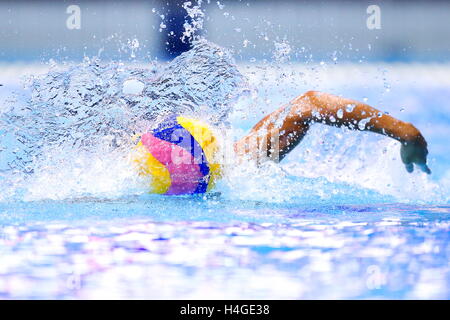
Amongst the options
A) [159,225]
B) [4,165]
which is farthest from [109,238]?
[4,165]

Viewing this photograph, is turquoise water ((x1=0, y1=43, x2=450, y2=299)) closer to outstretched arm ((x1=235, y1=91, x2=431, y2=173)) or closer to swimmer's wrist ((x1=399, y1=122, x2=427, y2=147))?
outstretched arm ((x1=235, y1=91, x2=431, y2=173))

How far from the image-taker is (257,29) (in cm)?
519

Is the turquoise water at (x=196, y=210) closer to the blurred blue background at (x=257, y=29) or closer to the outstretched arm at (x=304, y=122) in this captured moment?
the outstretched arm at (x=304, y=122)

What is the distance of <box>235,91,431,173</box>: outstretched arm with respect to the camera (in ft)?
5.73

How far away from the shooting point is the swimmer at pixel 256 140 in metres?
1.65

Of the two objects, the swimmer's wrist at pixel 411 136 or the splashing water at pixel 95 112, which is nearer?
the swimmer's wrist at pixel 411 136

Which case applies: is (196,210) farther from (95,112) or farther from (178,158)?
(95,112)

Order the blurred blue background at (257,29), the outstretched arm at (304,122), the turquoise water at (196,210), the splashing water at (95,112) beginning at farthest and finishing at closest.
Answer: the blurred blue background at (257,29) → the splashing water at (95,112) → the outstretched arm at (304,122) → the turquoise water at (196,210)

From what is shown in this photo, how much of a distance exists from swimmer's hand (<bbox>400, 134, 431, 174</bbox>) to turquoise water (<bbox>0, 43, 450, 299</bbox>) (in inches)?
4.8

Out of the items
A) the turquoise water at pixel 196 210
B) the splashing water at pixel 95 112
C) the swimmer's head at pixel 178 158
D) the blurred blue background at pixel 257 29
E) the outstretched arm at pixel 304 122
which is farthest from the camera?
the blurred blue background at pixel 257 29

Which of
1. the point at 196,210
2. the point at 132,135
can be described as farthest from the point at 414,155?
the point at 132,135

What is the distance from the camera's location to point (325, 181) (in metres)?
2.05

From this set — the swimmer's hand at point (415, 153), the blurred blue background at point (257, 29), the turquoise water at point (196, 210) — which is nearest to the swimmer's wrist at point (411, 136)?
the swimmer's hand at point (415, 153)

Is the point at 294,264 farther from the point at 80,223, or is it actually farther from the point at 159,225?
the point at 80,223
